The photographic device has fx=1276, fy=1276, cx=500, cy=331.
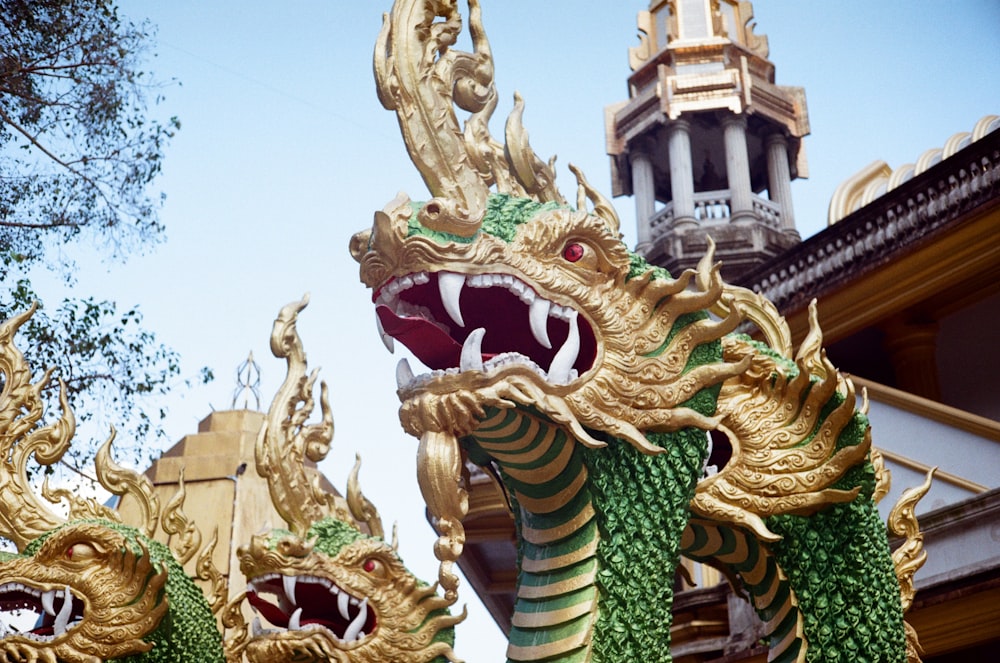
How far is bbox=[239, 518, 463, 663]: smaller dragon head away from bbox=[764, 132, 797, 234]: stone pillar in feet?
32.0

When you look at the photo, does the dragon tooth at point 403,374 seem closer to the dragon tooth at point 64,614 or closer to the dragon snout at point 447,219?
the dragon snout at point 447,219

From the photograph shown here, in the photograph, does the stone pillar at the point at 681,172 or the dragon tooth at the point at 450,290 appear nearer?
the dragon tooth at the point at 450,290

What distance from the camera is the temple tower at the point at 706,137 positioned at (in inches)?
518

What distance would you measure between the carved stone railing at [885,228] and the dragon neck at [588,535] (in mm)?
4511

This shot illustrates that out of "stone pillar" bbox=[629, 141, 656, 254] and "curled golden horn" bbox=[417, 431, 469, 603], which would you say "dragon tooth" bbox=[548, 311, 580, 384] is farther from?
"stone pillar" bbox=[629, 141, 656, 254]

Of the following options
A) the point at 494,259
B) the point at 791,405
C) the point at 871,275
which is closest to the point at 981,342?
the point at 871,275

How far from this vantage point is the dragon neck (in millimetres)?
2771

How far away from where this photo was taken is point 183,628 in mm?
4734

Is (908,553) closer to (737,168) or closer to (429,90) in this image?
(429,90)

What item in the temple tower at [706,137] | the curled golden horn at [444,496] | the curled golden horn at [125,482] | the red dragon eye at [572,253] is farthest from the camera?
the temple tower at [706,137]

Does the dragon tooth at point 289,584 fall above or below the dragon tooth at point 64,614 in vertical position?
above

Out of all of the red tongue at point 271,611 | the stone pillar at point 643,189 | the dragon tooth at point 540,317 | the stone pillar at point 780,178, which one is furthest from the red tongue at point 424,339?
the stone pillar at point 780,178

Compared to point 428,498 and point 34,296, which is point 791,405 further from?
point 34,296

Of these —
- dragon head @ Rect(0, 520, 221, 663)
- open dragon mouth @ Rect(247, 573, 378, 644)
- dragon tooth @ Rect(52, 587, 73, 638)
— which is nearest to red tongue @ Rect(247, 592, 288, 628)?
open dragon mouth @ Rect(247, 573, 378, 644)
